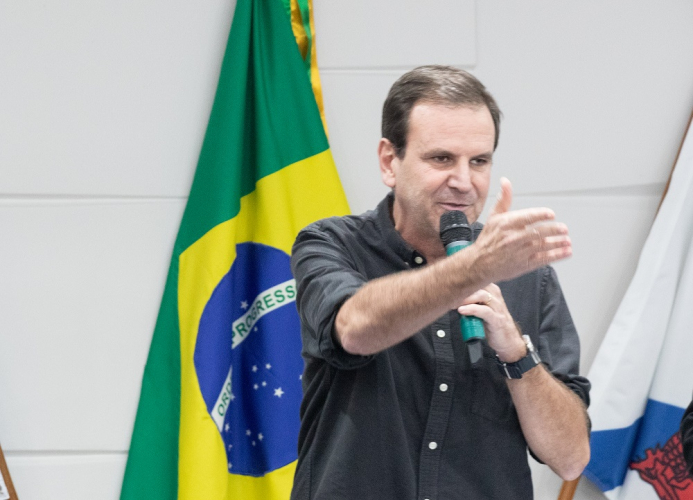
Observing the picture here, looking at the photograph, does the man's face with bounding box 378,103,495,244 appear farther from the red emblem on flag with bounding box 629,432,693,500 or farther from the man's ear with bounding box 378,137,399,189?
the red emblem on flag with bounding box 629,432,693,500

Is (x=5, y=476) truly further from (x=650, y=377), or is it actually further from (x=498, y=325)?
(x=650, y=377)

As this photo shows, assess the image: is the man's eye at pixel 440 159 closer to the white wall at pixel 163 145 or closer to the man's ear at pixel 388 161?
the man's ear at pixel 388 161

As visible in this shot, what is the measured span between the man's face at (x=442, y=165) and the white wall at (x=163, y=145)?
1180 millimetres

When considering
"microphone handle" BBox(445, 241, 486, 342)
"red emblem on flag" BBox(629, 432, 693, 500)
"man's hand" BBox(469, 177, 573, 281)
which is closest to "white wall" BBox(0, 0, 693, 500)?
"red emblem on flag" BBox(629, 432, 693, 500)

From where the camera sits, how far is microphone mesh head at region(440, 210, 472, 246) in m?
1.25

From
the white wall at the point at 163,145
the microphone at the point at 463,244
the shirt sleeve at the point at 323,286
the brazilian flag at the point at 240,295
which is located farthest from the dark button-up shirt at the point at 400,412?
the white wall at the point at 163,145

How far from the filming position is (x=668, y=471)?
2.41m

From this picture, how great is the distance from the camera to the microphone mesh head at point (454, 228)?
49.4 inches

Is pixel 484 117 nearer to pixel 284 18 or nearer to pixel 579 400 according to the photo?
pixel 579 400

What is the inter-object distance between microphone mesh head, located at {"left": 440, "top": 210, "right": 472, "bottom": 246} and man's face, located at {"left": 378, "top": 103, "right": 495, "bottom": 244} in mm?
77

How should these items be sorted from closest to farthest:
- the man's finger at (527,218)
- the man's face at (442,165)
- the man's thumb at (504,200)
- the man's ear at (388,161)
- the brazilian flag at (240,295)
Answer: the man's finger at (527,218)
the man's thumb at (504,200)
the man's face at (442,165)
the man's ear at (388,161)
the brazilian flag at (240,295)

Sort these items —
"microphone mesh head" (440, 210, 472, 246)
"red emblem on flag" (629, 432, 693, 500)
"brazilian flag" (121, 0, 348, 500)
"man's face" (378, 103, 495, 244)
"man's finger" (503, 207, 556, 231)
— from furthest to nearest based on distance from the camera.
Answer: "brazilian flag" (121, 0, 348, 500) < "red emblem on flag" (629, 432, 693, 500) < "man's face" (378, 103, 495, 244) < "microphone mesh head" (440, 210, 472, 246) < "man's finger" (503, 207, 556, 231)

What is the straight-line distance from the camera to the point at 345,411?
1.31 metres

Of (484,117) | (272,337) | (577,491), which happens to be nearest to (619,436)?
(577,491)
